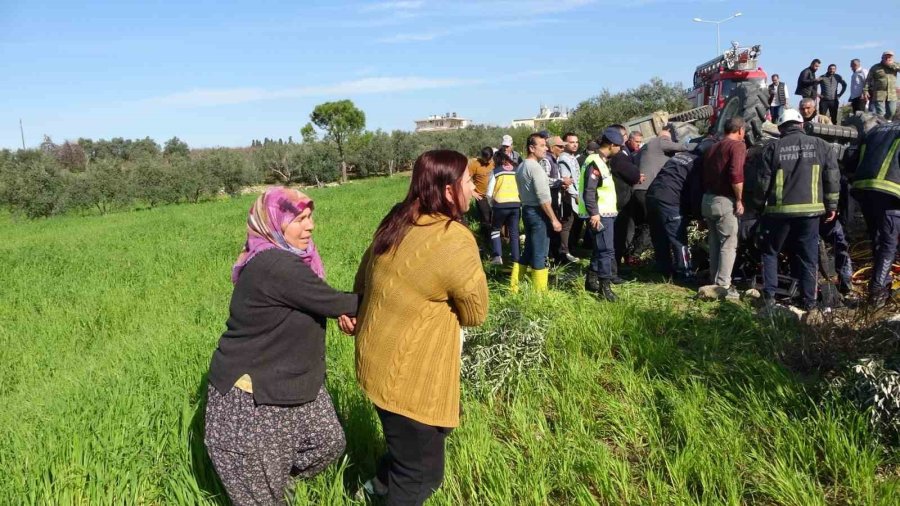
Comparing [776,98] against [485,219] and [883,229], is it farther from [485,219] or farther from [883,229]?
[883,229]

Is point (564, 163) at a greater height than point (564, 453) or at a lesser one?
greater

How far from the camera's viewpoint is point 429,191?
2.23m

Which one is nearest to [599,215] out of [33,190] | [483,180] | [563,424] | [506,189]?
[506,189]

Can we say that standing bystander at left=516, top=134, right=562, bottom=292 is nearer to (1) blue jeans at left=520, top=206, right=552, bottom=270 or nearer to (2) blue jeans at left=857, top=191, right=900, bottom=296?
(1) blue jeans at left=520, top=206, right=552, bottom=270

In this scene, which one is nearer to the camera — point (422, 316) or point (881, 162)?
point (422, 316)

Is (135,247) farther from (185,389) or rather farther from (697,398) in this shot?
(697,398)

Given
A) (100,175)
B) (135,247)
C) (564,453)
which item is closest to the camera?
(564,453)

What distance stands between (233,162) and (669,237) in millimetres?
36860

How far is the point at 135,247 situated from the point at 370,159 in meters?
39.3

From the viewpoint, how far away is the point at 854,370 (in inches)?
121

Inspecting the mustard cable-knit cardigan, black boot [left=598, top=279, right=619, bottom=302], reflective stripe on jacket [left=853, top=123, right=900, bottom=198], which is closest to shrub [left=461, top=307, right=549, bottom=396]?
black boot [left=598, top=279, right=619, bottom=302]

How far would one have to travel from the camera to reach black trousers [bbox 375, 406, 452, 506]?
231cm

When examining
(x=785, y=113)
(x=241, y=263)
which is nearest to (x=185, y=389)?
(x=241, y=263)

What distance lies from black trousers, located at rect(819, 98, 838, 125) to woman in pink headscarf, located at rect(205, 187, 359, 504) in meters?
12.7
